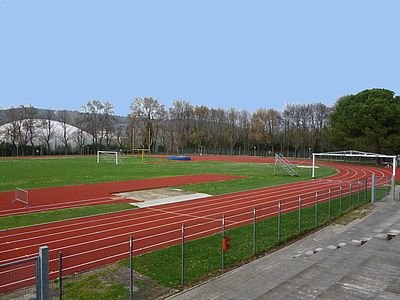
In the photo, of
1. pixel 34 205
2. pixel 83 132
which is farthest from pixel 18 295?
pixel 83 132

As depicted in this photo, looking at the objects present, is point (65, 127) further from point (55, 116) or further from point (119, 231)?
point (119, 231)

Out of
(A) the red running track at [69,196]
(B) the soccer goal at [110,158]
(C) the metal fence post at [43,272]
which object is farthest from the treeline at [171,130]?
(C) the metal fence post at [43,272]

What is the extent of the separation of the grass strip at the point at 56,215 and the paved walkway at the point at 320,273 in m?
11.2

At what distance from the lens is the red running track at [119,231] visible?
12508 mm

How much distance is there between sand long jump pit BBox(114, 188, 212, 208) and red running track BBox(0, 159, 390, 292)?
4.13 ft

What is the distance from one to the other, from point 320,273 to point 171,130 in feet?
366

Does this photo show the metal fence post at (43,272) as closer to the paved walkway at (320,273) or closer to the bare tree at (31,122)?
the paved walkway at (320,273)

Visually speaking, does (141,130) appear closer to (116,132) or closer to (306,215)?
(116,132)

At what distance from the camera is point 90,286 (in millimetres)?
9820

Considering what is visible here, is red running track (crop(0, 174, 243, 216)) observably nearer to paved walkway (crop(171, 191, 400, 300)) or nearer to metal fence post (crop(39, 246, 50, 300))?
paved walkway (crop(171, 191, 400, 300))

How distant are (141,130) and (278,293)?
106464 millimetres

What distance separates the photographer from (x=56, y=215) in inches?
769

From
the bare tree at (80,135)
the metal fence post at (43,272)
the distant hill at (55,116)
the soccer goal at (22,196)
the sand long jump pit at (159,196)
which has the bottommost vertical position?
the sand long jump pit at (159,196)

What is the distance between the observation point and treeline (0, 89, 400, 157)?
4058 inches
